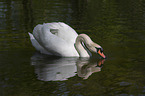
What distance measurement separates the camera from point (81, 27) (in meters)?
16.5

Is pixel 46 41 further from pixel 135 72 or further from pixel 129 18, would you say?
pixel 129 18

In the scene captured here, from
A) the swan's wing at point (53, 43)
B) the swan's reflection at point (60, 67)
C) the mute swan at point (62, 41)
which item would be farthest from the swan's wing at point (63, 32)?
the swan's reflection at point (60, 67)

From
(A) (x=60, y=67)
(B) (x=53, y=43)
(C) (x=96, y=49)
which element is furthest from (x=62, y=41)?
(A) (x=60, y=67)

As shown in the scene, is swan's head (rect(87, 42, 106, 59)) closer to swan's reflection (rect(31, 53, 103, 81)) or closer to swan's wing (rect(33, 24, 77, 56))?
swan's reflection (rect(31, 53, 103, 81))

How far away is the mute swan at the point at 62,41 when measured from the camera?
1069 centimetres

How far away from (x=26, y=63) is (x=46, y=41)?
1.12 m

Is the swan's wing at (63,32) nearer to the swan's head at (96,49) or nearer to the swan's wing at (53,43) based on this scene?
the swan's wing at (53,43)

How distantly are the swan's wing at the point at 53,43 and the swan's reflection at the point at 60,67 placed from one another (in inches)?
9.9

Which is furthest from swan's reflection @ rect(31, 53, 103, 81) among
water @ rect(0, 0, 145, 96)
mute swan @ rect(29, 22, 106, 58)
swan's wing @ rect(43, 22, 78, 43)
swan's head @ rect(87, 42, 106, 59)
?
swan's wing @ rect(43, 22, 78, 43)

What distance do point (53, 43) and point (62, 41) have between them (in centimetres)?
29

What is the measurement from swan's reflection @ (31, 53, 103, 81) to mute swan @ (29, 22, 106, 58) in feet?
0.78

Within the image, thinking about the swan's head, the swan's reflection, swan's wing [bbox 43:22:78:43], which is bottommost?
the swan's reflection

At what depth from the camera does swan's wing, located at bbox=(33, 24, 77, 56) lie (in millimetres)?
10758

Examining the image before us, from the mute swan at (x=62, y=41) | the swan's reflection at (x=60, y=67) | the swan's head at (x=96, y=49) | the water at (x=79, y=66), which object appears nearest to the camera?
the water at (x=79, y=66)
